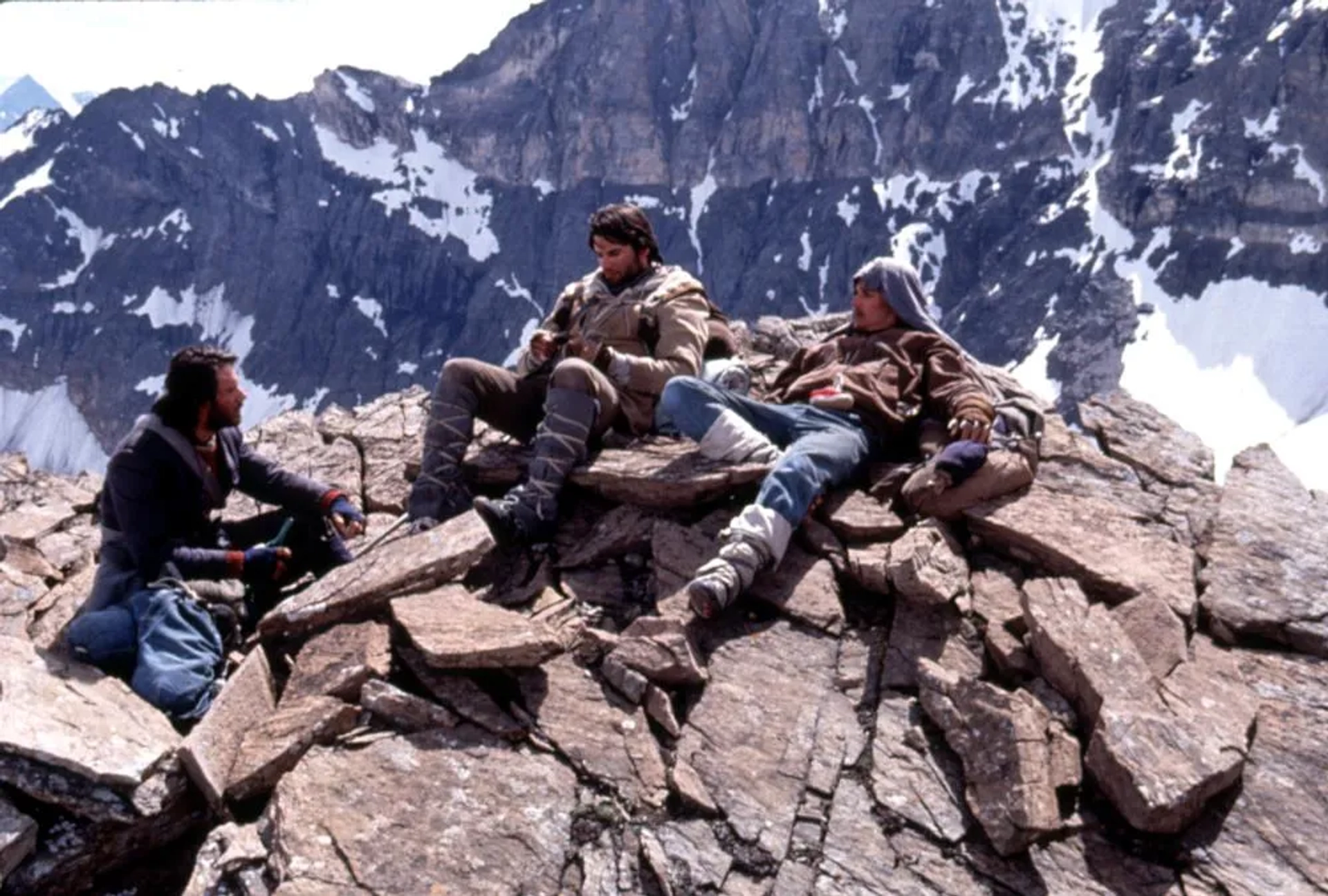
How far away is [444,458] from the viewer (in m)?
8.55

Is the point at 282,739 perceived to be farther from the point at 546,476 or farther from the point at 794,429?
the point at 794,429

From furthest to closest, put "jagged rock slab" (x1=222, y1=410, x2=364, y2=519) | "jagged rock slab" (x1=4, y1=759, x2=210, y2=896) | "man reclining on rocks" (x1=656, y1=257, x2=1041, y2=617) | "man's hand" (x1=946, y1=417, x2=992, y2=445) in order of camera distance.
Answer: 1. "jagged rock slab" (x1=222, y1=410, x2=364, y2=519)
2. "man's hand" (x1=946, y1=417, x2=992, y2=445)
3. "man reclining on rocks" (x1=656, y1=257, x2=1041, y2=617)
4. "jagged rock slab" (x1=4, y1=759, x2=210, y2=896)

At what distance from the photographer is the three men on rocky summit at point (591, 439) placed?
271 inches

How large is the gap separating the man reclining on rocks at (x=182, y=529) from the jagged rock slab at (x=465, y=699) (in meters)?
1.48

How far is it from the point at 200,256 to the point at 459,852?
183m

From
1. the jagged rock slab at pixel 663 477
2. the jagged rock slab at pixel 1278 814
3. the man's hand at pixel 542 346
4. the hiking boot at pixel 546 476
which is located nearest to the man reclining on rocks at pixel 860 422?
the jagged rock slab at pixel 663 477

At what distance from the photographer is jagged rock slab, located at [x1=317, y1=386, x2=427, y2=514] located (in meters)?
10.1

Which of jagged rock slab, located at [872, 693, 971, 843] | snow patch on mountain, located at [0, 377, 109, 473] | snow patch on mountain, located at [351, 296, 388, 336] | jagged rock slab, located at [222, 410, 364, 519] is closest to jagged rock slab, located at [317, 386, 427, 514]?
jagged rock slab, located at [222, 410, 364, 519]

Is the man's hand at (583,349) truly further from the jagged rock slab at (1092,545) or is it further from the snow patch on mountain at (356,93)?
the snow patch on mountain at (356,93)

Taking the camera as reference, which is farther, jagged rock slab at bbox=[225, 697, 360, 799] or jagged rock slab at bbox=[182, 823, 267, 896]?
jagged rock slab at bbox=[225, 697, 360, 799]

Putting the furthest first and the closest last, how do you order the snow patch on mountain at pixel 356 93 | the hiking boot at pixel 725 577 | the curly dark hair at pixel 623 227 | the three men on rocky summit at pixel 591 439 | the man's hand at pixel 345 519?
1. the snow patch on mountain at pixel 356 93
2. the curly dark hair at pixel 623 227
3. the man's hand at pixel 345 519
4. the three men on rocky summit at pixel 591 439
5. the hiking boot at pixel 725 577

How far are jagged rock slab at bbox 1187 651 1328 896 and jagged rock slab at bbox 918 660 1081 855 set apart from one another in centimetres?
82

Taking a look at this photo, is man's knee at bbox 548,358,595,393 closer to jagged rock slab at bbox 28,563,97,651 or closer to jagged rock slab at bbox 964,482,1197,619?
jagged rock slab at bbox 964,482,1197,619

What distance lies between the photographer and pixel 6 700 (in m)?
5.50
